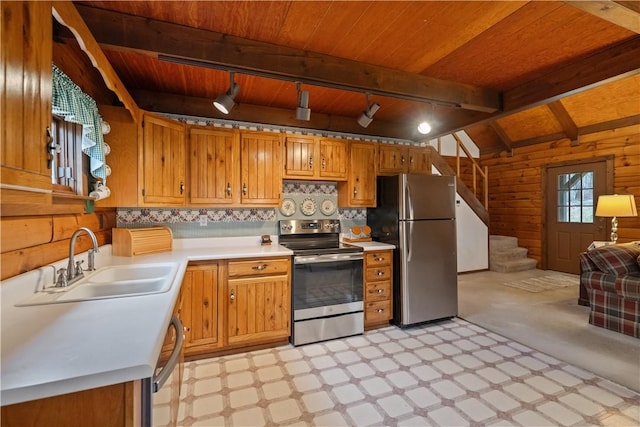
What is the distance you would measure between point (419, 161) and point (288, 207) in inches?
69.1

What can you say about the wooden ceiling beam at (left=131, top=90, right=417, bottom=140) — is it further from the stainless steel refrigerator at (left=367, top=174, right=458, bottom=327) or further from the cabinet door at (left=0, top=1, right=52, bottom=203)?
the cabinet door at (left=0, top=1, right=52, bottom=203)

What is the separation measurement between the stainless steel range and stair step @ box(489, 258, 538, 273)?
3.97 m

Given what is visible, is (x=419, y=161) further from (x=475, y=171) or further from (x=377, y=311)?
(x=475, y=171)

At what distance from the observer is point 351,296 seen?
301cm

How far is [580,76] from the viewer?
239 cm

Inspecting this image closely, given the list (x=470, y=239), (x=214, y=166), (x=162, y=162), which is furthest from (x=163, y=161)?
(x=470, y=239)

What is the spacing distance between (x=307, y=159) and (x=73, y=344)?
2.57 metres

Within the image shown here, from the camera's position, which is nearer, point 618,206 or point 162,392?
point 162,392

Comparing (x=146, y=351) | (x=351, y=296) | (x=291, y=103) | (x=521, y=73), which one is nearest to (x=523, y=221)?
(x=521, y=73)

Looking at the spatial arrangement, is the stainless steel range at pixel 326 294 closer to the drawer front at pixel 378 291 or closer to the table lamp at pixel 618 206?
the drawer front at pixel 378 291

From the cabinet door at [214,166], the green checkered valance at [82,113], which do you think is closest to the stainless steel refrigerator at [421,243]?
the cabinet door at [214,166]

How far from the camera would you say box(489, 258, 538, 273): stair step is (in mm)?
5596

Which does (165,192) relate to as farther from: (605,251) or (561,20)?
(605,251)

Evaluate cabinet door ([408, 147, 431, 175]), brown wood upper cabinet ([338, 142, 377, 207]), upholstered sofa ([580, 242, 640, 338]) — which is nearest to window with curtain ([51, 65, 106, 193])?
brown wood upper cabinet ([338, 142, 377, 207])
